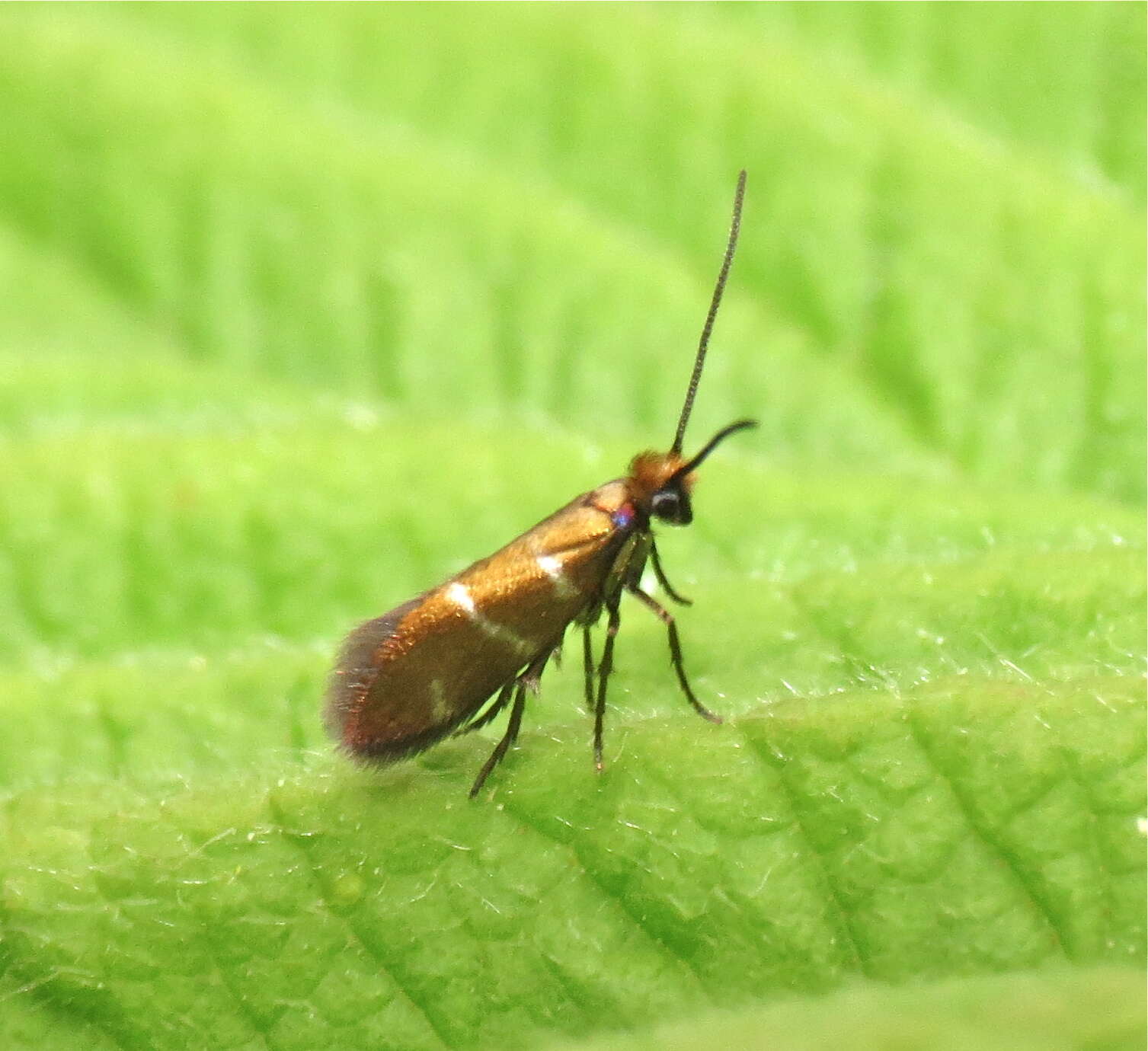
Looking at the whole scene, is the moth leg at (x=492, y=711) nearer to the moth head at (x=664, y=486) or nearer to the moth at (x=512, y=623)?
the moth at (x=512, y=623)

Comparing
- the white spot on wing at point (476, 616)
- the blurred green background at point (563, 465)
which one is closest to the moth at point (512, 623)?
the white spot on wing at point (476, 616)

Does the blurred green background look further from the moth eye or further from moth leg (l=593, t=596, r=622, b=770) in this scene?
the moth eye

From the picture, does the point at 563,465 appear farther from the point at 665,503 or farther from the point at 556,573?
the point at 556,573

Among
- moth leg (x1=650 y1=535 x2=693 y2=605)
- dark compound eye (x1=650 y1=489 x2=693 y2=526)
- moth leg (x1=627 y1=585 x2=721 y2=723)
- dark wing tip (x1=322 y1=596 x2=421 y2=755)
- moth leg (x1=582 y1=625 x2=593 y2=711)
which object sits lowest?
moth leg (x1=582 y1=625 x2=593 y2=711)

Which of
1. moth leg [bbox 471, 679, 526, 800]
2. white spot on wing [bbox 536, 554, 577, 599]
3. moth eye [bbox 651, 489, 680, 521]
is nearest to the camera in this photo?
moth leg [bbox 471, 679, 526, 800]

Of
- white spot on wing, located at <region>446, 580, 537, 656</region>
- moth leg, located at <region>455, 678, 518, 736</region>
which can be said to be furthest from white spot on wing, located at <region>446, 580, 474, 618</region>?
moth leg, located at <region>455, 678, 518, 736</region>

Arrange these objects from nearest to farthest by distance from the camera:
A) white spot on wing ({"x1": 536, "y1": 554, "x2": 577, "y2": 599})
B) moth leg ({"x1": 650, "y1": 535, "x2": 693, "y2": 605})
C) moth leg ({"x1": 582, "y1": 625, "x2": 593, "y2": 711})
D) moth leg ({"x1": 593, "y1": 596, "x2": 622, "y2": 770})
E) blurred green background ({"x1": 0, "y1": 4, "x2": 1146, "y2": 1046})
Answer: blurred green background ({"x1": 0, "y1": 4, "x2": 1146, "y2": 1046}), moth leg ({"x1": 593, "y1": 596, "x2": 622, "y2": 770}), moth leg ({"x1": 582, "y1": 625, "x2": 593, "y2": 711}), white spot on wing ({"x1": 536, "y1": 554, "x2": 577, "y2": 599}), moth leg ({"x1": 650, "y1": 535, "x2": 693, "y2": 605})

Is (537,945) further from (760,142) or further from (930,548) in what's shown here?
(760,142)

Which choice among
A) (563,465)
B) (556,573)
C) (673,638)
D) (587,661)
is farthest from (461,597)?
(563,465)
